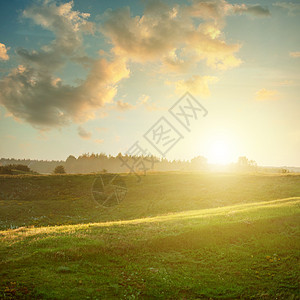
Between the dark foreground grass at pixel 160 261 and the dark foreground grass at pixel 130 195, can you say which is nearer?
the dark foreground grass at pixel 160 261

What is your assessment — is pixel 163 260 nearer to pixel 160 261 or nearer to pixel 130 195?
pixel 160 261

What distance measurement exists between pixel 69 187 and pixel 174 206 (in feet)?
111

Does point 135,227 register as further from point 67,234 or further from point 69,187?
point 69,187

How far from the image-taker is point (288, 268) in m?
15.6

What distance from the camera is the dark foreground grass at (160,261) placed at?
12.6 m

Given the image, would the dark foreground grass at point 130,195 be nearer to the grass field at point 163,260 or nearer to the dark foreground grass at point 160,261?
the grass field at point 163,260

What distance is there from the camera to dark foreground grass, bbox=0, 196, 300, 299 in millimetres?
12578

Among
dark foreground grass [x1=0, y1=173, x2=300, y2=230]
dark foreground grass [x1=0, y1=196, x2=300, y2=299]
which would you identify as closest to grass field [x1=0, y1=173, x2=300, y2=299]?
dark foreground grass [x1=0, y1=196, x2=300, y2=299]

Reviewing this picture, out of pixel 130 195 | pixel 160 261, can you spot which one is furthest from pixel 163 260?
pixel 130 195

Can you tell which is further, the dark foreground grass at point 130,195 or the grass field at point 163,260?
the dark foreground grass at point 130,195

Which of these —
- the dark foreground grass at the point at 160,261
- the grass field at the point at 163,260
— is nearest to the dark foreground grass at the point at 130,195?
the grass field at the point at 163,260

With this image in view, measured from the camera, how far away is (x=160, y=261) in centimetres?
1670

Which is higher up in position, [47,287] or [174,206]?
[47,287]

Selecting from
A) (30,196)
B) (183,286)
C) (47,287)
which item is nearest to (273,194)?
(183,286)
